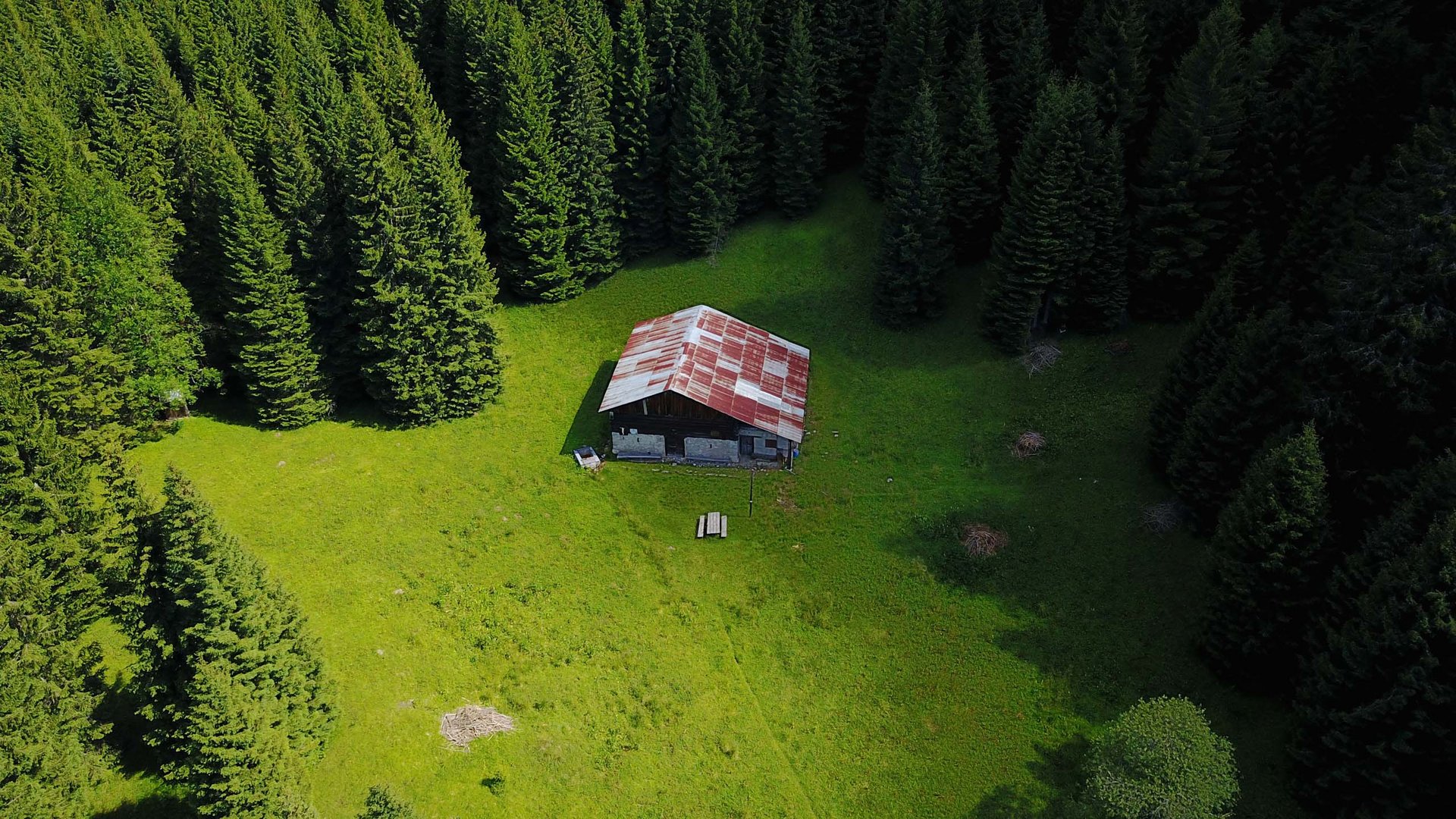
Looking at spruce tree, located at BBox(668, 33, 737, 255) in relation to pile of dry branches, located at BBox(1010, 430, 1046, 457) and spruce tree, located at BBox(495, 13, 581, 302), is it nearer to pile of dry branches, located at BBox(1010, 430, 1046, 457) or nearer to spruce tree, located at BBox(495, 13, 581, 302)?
spruce tree, located at BBox(495, 13, 581, 302)

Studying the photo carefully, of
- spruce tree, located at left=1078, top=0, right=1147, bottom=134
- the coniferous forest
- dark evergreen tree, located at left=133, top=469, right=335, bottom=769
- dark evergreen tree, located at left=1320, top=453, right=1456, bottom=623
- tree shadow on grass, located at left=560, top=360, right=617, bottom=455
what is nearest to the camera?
dark evergreen tree, located at left=1320, top=453, right=1456, bottom=623

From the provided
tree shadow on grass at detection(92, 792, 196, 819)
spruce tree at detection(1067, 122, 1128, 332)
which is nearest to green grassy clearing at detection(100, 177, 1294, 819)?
tree shadow on grass at detection(92, 792, 196, 819)

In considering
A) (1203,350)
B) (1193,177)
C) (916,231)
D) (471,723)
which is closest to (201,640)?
(471,723)

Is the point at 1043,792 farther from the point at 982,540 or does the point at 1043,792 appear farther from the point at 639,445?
the point at 639,445

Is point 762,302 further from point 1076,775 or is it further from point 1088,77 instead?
point 1076,775

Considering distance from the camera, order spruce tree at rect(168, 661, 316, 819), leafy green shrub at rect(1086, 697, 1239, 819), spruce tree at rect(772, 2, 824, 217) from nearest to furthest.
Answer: leafy green shrub at rect(1086, 697, 1239, 819) < spruce tree at rect(168, 661, 316, 819) < spruce tree at rect(772, 2, 824, 217)

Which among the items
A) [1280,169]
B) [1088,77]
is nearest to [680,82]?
[1088,77]
